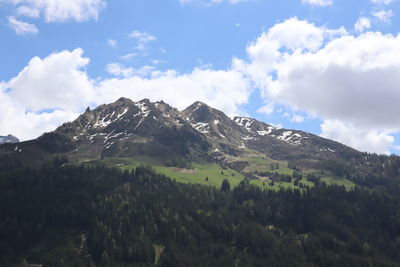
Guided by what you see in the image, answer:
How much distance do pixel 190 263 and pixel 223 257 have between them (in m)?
19.9

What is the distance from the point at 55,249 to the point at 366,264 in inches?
6021

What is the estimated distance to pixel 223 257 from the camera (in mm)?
196750

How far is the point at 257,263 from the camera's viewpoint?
19325cm

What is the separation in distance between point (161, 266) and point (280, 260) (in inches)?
2389

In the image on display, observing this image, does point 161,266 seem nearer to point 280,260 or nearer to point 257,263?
point 257,263

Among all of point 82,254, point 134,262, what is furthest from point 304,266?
point 82,254

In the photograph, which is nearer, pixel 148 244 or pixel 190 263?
pixel 190 263

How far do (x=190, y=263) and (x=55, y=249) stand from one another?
6617cm

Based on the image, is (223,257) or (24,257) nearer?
(24,257)

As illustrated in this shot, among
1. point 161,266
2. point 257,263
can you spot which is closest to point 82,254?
point 161,266

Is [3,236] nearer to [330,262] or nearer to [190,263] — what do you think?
[190,263]

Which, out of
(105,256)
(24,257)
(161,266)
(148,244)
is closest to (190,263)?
(161,266)

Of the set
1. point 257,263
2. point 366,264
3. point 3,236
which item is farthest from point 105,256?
point 366,264

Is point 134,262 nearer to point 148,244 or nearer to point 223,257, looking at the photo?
point 148,244
